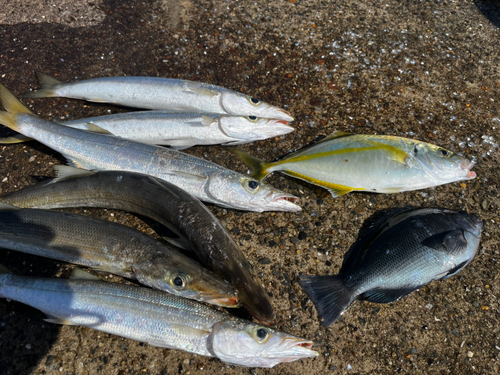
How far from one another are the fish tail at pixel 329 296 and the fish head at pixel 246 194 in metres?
0.70

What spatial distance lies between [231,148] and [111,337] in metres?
2.12

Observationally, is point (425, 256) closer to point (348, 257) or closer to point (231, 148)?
point (348, 257)

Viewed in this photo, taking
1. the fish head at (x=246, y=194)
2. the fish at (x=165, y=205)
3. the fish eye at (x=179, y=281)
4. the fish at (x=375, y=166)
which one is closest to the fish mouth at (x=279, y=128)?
the fish at (x=375, y=166)

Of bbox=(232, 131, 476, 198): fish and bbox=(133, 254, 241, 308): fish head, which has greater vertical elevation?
→ bbox=(232, 131, 476, 198): fish

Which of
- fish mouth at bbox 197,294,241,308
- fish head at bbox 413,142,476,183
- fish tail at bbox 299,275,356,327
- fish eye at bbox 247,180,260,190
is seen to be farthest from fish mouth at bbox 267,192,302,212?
fish head at bbox 413,142,476,183

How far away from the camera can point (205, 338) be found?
7.75 feet

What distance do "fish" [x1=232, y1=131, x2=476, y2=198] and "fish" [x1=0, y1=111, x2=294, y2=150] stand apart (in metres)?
0.48

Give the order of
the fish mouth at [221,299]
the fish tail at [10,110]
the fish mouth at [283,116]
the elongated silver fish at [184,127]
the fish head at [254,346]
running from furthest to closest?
the fish mouth at [283,116] → the elongated silver fish at [184,127] → the fish tail at [10,110] → the fish mouth at [221,299] → the fish head at [254,346]

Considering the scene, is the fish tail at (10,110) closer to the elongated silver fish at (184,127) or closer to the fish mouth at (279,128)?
the elongated silver fish at (184,127)

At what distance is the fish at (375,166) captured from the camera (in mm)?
3057

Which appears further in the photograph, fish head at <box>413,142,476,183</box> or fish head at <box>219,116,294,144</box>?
fish head at <box>219,116,294,144</box>

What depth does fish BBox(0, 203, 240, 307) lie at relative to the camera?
2461 mm

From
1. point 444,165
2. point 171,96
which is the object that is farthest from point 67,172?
point 444,165

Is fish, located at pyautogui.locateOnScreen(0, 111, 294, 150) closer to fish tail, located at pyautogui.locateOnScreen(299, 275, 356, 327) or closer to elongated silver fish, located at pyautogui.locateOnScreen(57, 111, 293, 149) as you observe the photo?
elongated silver fish, located at pyautogui.locateOnScreen(57, 111, 293, 149)
